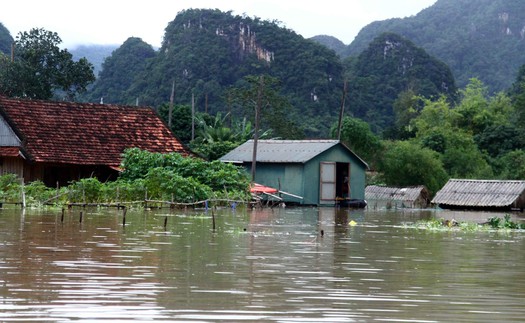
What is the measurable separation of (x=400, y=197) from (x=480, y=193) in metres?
4.39

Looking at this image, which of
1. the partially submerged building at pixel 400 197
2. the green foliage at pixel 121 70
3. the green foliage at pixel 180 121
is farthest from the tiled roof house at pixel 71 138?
the green foliage at pixel 121 70

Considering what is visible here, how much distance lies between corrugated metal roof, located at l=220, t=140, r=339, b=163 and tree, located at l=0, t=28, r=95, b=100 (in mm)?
13922

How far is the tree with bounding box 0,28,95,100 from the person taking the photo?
53469 millimetres

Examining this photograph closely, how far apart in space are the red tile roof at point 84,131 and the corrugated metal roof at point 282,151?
380 cm

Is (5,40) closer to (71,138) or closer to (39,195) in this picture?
(71,138)

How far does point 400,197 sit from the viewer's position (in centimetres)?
4472

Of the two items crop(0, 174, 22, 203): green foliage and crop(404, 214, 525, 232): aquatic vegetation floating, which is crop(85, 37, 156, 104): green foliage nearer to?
crop(0, 174, 22, 203): green foliage

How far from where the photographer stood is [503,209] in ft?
135

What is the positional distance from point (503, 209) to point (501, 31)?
282 feet

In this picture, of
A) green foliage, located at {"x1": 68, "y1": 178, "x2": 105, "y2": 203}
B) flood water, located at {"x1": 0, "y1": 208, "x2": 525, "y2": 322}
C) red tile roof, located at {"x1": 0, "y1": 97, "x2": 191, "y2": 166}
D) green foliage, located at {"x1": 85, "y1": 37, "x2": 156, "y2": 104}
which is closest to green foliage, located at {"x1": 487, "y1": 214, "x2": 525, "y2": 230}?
flood water, located at {"x1": 0, "y1": 208, "x2": 525, "y2": 322}

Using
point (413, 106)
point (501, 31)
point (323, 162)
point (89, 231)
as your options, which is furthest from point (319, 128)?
point (501, 31)

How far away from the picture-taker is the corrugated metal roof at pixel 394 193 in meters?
44.4

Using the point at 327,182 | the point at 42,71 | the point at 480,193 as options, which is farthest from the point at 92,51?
the point at 480,193

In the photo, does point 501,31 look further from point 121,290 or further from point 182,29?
point 121,290
